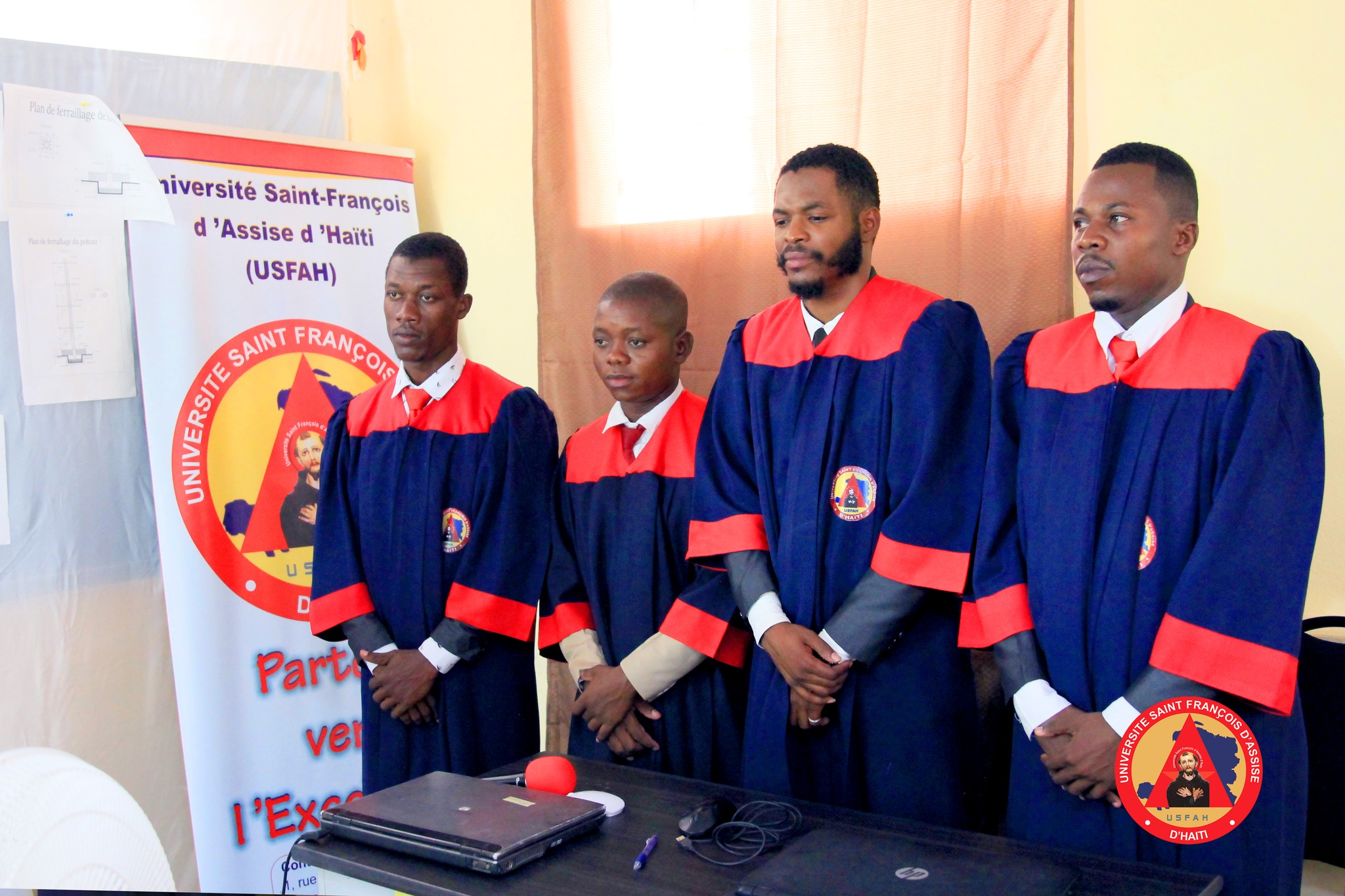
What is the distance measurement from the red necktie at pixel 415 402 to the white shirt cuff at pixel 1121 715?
173 centimetres

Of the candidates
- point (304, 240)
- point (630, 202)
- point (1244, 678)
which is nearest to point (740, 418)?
point (1244, 678)

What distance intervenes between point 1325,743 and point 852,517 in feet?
3.30

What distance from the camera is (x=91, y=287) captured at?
131 inches

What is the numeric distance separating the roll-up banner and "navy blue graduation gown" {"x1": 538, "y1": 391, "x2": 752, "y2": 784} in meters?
1.38

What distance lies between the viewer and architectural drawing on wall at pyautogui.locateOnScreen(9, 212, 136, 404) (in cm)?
322

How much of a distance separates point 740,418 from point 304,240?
2.03 m

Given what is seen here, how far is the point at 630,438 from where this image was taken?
2.56 meters

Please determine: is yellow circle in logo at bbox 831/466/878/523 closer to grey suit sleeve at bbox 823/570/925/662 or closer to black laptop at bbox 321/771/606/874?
grey suit sleeve at bbox 823/570/925/662

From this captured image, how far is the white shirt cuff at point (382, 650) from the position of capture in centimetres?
264

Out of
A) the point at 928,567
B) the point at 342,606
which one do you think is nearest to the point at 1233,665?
the point at 928,567

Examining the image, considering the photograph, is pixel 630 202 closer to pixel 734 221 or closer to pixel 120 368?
pixel 734 221

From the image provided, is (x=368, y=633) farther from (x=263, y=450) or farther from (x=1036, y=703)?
(x=1036, y=703)

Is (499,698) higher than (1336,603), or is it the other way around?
(1336,603)

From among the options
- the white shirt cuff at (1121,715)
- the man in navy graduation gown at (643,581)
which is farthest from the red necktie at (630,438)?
the white shirt cuff at (1121,715)
